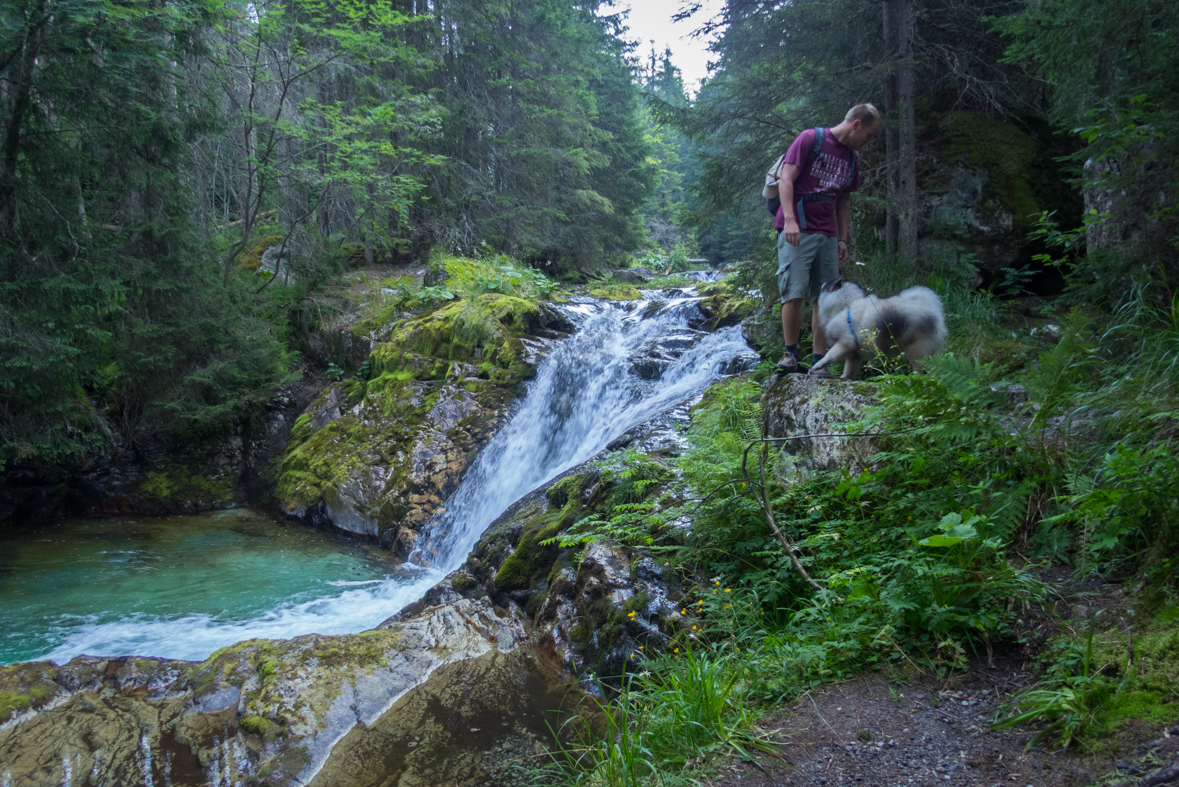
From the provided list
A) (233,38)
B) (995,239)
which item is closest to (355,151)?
(233,38)

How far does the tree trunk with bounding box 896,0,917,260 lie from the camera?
21.2 feet

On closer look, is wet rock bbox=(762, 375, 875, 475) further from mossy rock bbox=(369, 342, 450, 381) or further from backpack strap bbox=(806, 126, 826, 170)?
mossy rock bbox=(369, 342, 450, 381)

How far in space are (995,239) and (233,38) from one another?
12.1 metres

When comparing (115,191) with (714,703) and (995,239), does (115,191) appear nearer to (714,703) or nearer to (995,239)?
(714,703)

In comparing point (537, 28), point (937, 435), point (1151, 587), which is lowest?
point (1151, 587)

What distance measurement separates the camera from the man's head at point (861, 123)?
171 inches

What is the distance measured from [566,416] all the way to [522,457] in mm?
947

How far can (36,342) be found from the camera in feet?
21.5

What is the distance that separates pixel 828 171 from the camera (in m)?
4.49

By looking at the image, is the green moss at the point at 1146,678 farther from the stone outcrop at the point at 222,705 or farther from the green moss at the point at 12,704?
the green moss at the point at 12,704

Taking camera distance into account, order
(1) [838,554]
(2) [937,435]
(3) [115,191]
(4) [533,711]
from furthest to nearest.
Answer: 1. (3) [115,191]
2. (4) [533,711]
3. (1) [838,554]
4. (2) [937,435]

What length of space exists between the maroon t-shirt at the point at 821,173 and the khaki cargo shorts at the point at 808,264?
0.10 meters

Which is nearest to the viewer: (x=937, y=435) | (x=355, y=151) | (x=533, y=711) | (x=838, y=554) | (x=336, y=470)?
(x=937, y=435)

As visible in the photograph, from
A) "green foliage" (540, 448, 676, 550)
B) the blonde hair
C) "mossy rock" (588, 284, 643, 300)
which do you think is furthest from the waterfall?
"mossy rock" (588, 284, 643, 300)
